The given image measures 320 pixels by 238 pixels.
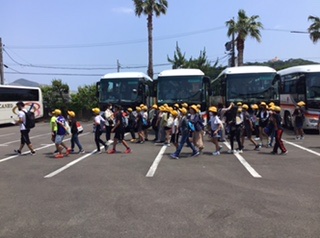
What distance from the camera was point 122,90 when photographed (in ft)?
68.9

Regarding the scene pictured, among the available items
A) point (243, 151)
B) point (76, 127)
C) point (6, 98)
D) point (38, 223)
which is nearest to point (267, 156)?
point (243, 151)

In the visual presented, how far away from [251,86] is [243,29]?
803 inches

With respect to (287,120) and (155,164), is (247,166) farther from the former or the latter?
(287,120)

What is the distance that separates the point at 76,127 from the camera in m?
12.7

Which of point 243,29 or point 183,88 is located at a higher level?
point 243,29

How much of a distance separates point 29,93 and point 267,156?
26.1m

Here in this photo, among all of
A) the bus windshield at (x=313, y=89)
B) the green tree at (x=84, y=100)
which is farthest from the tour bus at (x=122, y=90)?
the green tree at (x=84, y=100)

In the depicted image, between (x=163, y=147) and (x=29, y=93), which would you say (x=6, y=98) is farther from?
(x=163, y=147)

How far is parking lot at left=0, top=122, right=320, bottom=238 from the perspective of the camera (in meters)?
5.16

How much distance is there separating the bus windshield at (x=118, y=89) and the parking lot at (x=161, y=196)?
9.40 meters

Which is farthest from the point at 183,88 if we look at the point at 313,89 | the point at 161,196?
the point at 161,196

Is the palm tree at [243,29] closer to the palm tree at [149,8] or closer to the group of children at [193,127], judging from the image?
the palm tree at [149,8]

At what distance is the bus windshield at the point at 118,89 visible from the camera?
20859 mm

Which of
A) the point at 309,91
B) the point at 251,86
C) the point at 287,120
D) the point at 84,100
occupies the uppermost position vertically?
the point at 251,86
